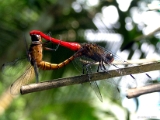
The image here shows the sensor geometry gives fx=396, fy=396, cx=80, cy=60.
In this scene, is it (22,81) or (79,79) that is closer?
(79,79)

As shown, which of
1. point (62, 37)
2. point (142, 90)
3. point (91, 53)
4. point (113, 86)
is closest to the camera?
point (142, 90)

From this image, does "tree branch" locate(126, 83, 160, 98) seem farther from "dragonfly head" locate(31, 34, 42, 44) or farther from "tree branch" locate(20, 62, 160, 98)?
"dragonfly head" locate(31, 34, 42, 44)

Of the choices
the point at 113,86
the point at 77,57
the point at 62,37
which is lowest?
the point at 62,37

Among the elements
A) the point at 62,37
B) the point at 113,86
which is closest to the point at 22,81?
the point at 113,86

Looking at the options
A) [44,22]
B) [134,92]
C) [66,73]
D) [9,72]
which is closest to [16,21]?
[44,22]

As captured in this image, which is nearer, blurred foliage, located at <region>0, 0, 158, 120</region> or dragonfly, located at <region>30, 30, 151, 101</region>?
dragonfly, located at <region>30, 30, 151, 101</region>

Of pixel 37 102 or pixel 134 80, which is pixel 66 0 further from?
pixel 134 80

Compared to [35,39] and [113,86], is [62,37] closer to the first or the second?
[113,86]

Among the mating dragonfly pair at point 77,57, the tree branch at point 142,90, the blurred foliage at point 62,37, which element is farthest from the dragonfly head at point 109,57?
the blurred foliage at point 62,37

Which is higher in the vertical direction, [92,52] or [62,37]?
[92,52]

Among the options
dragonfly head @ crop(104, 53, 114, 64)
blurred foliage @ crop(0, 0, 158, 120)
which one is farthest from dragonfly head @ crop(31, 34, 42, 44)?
blurred foliage @ crop(0, 0, 158, 120)

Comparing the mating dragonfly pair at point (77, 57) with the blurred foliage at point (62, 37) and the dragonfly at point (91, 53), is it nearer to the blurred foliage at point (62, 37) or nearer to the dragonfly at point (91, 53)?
the dragonfly at point (91, 53)
